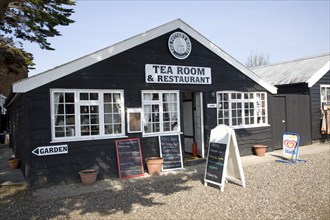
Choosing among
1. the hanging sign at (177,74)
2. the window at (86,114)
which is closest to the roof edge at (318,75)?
the hanging sign at (177,74)

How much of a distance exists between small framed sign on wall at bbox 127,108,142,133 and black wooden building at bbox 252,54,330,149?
6.37 m

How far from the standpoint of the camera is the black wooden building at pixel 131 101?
26.3 feet

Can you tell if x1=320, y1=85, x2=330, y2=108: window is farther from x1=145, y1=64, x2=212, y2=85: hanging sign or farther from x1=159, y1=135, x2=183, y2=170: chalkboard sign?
x1=159, y1=135, x2=183, y2=170: chalkboard sign

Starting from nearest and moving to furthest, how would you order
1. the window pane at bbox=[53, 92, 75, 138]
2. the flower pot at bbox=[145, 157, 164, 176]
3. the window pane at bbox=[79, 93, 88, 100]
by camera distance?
1. the window pane at bbox=[53, 92, 75, 138]
2. the window pane at bbox=[79, 93, 88, 100]
3. the flower pot at bbox=[145, 157, 164, 176]

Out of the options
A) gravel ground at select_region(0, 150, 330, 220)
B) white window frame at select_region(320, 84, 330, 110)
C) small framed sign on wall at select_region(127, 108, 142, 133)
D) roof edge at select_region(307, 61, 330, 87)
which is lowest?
gravel ground at select_region(0, 150, 330, 220)

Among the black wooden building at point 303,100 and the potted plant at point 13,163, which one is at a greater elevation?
the black wooden building at point 303,100

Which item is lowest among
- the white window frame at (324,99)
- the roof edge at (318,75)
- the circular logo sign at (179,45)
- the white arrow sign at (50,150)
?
the white arrow sign at (50,150)

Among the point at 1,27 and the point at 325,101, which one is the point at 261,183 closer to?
the point at 325,101

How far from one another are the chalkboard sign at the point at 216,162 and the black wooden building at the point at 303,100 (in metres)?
6.23

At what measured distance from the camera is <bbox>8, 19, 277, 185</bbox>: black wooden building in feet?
26.3

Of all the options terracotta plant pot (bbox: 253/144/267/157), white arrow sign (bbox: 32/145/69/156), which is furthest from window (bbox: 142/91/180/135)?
terracotta plant pot (bbox: 253/144/267/157)

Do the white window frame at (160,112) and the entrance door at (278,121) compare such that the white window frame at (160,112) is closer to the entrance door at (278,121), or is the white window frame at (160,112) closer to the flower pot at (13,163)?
the flower pot at (13,163)

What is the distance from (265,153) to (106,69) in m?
7.34

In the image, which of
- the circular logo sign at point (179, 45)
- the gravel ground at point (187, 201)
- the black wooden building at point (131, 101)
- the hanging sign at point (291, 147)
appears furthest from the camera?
the hanging sign at point (291, 147)
